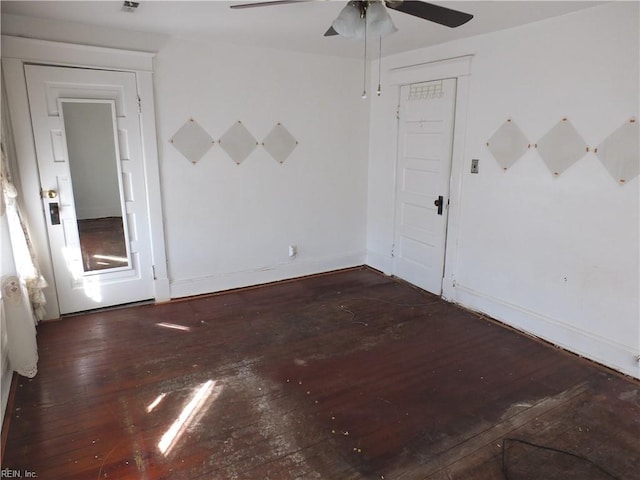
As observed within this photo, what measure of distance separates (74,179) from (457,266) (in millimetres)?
3623

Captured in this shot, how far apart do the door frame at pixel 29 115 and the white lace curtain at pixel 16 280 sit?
0.63 ft

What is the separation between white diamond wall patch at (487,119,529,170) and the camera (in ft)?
11.4

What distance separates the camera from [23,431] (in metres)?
2.36

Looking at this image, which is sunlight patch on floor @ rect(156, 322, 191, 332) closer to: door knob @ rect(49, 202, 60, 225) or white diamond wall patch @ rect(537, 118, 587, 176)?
door knob @ rect(49, 202, 60, 225)

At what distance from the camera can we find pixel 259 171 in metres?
4.48

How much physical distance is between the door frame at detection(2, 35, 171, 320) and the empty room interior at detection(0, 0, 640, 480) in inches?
0.7

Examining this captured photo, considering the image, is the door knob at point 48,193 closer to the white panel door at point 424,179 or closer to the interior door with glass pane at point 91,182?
the interior door with glass pane at point 91,182

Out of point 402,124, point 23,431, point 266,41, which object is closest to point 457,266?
point 402,124

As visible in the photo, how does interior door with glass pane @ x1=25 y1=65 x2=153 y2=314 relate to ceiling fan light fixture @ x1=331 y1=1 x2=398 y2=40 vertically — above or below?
below

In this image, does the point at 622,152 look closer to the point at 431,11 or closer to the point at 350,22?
the point at 431,11

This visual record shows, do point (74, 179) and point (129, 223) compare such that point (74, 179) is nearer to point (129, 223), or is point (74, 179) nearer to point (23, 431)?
point (129, 223)

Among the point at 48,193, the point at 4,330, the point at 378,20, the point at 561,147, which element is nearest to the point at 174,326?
the point at 4,330

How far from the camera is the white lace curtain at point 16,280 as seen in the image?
276 cm

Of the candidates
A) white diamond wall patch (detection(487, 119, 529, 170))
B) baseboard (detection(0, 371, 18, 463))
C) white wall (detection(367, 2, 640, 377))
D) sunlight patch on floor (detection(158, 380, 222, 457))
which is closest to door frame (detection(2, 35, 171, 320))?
baseboard (detection(0, 371, 18, 463))
